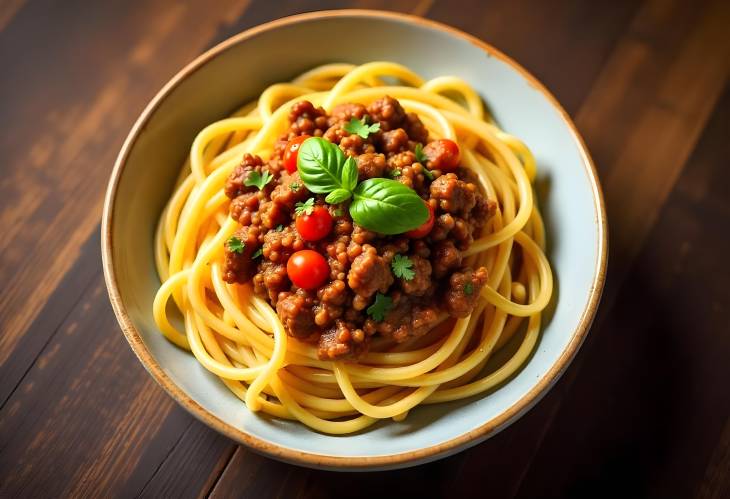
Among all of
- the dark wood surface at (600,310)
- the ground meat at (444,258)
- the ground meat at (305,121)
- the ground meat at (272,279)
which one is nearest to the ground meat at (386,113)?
the ground meat at (305,121)

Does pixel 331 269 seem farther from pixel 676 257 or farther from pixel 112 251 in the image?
pixel 676 257

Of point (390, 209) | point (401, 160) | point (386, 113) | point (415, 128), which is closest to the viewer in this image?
point (390, 209)

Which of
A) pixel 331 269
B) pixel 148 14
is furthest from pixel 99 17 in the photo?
pixel 331 269

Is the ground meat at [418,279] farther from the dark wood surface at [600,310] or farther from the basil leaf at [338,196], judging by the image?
the dark wood surface at [600,310]

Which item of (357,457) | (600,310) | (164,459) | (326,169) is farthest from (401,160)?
(164,459)

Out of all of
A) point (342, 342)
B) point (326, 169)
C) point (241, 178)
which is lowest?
point (342, 342)

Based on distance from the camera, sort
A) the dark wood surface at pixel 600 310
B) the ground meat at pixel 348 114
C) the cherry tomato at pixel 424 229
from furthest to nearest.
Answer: the dark wood surface at pixel 600 310 → the ground meat at pixel 348 114 → the cherry tomato at pixel 424 229

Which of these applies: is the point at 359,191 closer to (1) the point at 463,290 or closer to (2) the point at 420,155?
(2) the point at 420,155

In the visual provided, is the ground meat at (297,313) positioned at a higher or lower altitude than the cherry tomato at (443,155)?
lower
